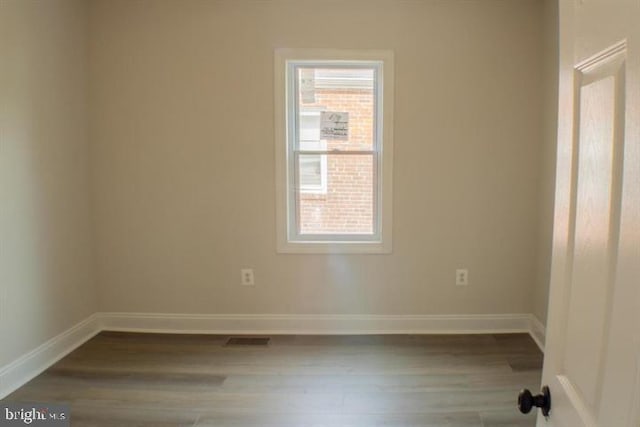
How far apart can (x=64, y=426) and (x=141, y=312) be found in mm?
1083

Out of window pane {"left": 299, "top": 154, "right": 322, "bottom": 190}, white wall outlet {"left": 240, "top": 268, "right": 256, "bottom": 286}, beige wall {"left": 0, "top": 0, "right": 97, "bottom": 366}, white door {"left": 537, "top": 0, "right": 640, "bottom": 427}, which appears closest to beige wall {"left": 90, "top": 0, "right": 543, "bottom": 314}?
white wall outlet {"left": 240, "top": 268, "right": 256, "bottom": 286}

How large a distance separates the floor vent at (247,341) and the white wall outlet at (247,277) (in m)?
0.40

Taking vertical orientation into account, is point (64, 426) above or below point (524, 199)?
below

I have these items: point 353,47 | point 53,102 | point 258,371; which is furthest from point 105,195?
point 353,47

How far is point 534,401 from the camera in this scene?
836 millimetres

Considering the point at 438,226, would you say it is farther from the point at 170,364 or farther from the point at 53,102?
the point at 53,102

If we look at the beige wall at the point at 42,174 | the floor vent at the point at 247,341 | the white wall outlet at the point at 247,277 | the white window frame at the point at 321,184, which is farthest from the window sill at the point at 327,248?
the beige wall at the point at 42,174

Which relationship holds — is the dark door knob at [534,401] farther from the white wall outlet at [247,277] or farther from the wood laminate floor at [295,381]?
the white wall outlet at [247,277]

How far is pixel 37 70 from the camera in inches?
86.6

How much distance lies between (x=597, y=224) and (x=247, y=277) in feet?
7.84

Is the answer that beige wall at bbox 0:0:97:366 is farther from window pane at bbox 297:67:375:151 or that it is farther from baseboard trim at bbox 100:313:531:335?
window pane at bbox 297:67:375:151

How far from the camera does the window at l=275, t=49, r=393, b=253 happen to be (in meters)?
2.62

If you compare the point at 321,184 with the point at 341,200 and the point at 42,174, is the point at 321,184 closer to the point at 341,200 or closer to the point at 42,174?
the point at 341,200

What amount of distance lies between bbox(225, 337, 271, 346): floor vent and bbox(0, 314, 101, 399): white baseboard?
42.1 inches
